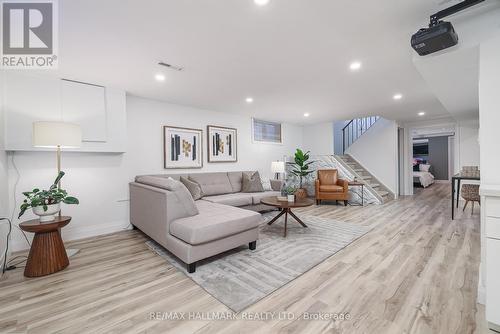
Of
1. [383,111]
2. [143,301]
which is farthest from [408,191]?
[143,301]

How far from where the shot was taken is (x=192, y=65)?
266cm

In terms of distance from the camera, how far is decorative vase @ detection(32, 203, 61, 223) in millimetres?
2220

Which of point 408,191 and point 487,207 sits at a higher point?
point 487,207

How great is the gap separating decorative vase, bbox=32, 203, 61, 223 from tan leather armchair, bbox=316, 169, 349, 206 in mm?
4885

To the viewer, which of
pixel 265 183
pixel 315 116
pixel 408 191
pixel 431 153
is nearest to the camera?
pixel 265 183

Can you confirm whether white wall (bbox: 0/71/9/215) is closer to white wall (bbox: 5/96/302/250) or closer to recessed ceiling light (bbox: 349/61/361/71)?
white wall (bbox: 5/96/302/250)

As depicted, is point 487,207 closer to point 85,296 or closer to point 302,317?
point 302,317

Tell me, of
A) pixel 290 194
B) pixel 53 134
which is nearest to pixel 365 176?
pixel 290 194

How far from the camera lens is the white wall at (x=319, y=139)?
667cm

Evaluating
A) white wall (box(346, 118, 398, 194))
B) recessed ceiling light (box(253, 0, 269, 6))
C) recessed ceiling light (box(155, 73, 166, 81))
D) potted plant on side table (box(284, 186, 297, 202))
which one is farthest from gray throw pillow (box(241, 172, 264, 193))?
white wall (box(346, 118, 398, 194))

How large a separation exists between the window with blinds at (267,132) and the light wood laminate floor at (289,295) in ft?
12.6

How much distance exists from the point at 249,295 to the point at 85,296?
4.53 feet

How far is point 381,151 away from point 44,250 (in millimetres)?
7572

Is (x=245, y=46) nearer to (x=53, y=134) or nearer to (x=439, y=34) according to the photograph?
(x=439, y=34)
